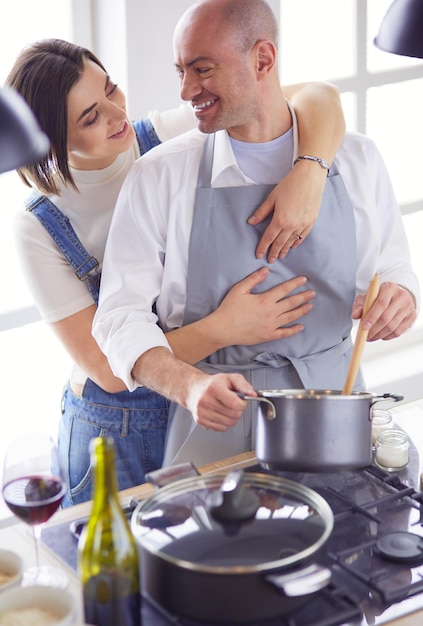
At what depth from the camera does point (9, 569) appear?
58.6 inches

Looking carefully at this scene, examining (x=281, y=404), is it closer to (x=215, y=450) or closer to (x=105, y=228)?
(x=215, y=450)

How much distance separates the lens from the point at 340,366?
6.95ft

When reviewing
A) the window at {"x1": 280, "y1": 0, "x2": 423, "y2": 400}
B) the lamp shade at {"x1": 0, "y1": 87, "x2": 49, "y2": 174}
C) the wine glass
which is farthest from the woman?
the window at {"x1": 280, "y1": 0, "x2": 423, "y2": 400}

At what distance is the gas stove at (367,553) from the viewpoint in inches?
54.3

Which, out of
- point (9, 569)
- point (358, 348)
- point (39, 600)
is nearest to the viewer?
point (39, 600)

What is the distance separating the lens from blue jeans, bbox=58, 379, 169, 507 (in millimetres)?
2242

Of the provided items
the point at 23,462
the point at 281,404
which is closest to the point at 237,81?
the point at 281,404

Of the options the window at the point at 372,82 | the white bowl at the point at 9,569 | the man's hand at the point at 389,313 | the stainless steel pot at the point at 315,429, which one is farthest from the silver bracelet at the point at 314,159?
the window at the point at 372,82

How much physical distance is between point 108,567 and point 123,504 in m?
0.38

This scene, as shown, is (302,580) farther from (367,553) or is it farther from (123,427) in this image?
(123,427)

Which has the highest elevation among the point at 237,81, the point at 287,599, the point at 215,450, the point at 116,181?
the point at 237,81

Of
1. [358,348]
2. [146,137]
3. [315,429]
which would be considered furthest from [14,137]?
[146,137]

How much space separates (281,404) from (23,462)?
409 mm

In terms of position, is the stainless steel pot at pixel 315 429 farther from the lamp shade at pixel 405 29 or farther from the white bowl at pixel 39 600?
the lamp shade at pixel 405 29
